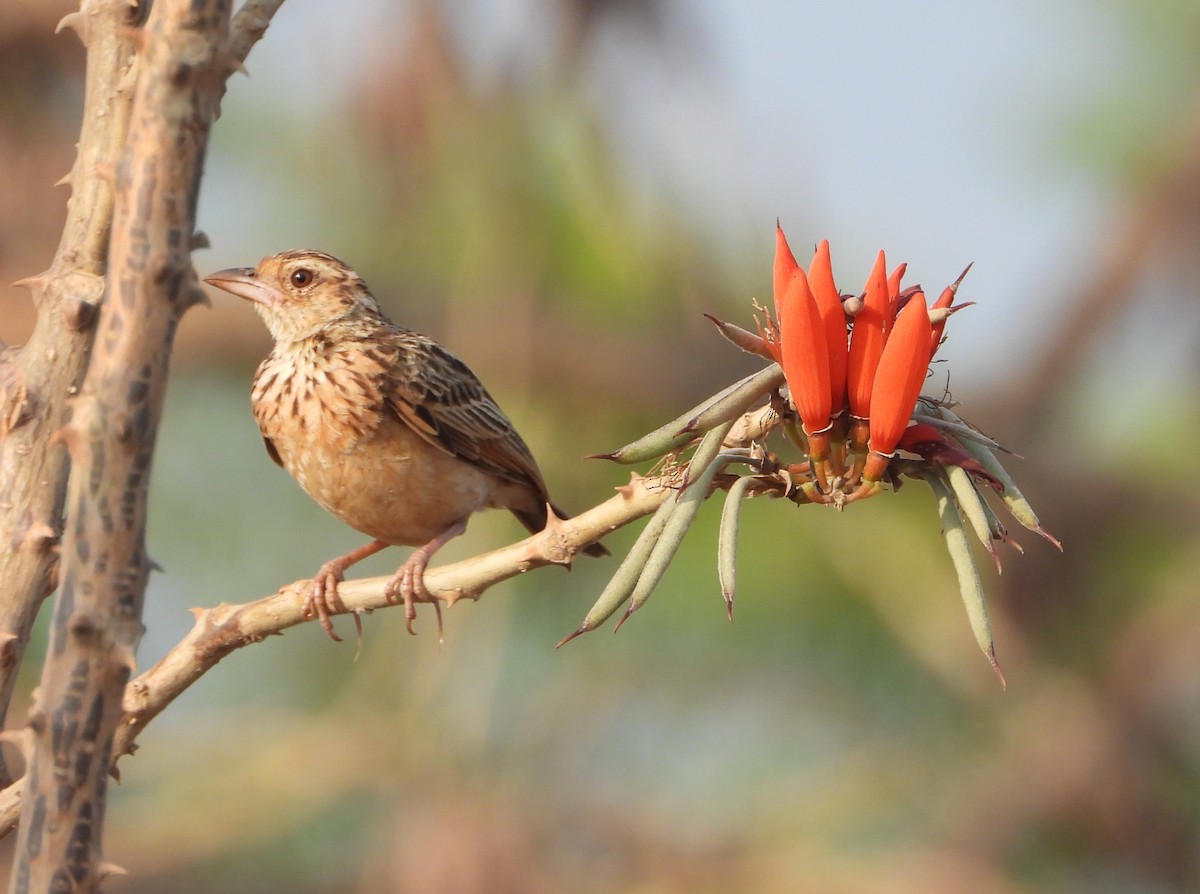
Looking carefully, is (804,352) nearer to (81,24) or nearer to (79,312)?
(79,312)

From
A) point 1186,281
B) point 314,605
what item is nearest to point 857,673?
point 1186,281

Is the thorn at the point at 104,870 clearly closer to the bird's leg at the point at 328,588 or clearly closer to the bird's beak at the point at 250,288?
the bird's leg at the point at 328,588

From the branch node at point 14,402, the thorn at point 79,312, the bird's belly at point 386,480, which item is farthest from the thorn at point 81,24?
the bird's belly at point 386,480

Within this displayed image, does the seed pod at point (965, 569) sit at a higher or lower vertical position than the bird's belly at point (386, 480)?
lower

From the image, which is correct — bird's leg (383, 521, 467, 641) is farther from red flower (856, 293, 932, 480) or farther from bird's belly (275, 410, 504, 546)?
red flower (856, 293, 932, 480)

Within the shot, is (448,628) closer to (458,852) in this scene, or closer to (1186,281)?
(458,852)

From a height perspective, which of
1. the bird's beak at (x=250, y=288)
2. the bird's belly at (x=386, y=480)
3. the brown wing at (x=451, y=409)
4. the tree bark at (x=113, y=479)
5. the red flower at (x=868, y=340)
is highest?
the bird's beak at (x=250, y=288)

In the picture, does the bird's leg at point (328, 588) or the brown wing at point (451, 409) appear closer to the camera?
the bird's leg at point (328, 588)

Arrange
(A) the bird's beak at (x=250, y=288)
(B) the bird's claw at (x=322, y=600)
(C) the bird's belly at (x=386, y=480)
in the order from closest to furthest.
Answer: (B) the bird's claw at (x=322, y=600) < (C) the bird's belly at (x=386, y=480) < (A) the bird's beak at (x=250, y=288)
